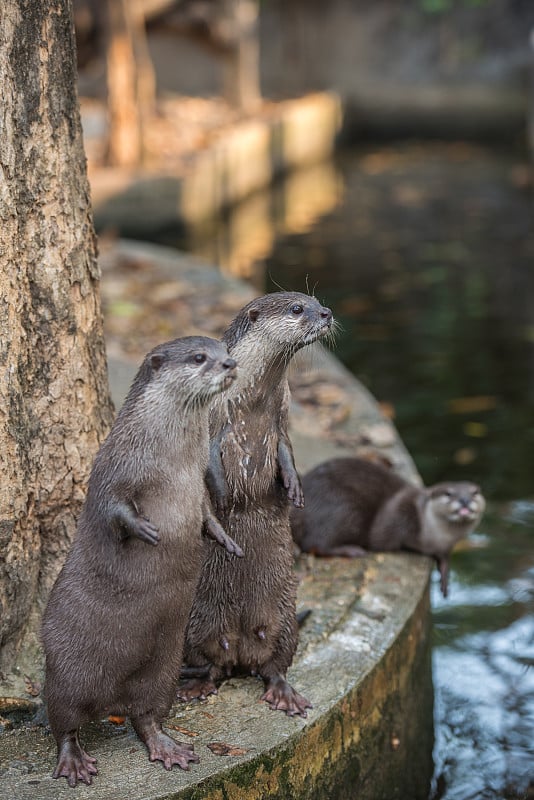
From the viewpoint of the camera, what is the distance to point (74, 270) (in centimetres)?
346

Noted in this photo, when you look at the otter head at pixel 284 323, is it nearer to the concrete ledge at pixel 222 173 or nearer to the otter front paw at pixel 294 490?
the otter front paw at pixel 294 490

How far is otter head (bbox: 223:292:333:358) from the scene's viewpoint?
3.33m

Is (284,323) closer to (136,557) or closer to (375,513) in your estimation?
(136,557)

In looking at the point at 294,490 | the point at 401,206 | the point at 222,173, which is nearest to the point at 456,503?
the point at 294,490

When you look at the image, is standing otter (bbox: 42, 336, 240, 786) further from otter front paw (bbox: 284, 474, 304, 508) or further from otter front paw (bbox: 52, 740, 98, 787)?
otter front paw (bbox: 284, 474, 304, 508)

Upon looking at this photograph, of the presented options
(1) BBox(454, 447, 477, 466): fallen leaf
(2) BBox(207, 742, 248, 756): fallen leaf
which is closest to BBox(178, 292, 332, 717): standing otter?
(2) BBox(207, 742, 248, 756): fallen leaf

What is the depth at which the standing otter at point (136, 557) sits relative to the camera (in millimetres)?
2912

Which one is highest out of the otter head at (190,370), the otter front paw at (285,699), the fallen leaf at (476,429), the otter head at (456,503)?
the otter head at (190,370)

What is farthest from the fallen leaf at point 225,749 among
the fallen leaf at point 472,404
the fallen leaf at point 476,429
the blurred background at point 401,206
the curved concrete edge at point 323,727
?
the fallen leaf at point 472,404

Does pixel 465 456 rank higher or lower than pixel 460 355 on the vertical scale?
lower

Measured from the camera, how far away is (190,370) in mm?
2879

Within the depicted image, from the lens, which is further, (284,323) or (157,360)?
(284,323)

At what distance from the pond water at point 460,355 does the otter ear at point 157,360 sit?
6.66 ft

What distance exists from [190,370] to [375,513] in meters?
2.06
